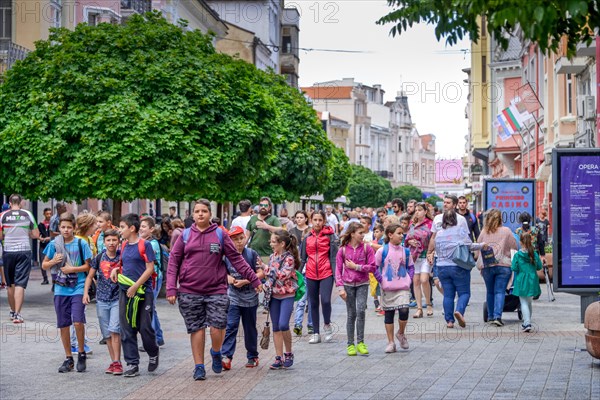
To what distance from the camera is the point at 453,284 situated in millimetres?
16234

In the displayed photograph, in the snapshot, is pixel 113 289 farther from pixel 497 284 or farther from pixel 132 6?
pixel 132 6

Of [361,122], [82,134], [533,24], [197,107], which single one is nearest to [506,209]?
[197,107]

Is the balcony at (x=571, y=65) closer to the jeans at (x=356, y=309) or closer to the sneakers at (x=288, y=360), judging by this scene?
the jeans at (x=356, y=309)

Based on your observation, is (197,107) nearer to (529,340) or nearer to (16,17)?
(529,340)

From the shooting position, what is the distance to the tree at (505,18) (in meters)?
6.05

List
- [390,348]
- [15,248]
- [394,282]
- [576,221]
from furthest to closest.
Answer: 1. [15,248]
2. [576,221]
3. [394,282]
4. [390,348]

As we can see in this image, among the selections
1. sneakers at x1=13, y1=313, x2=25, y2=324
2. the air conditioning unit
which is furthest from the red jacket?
the air conditioning unit

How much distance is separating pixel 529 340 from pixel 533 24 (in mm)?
9031

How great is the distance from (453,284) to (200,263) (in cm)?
573

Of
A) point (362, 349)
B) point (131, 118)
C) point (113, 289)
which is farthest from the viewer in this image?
point (131, 118)

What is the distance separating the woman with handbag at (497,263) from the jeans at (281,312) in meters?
4.72

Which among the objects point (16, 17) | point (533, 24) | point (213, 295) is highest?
point (16, 17)

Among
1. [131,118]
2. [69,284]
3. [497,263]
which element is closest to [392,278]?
[497,263]

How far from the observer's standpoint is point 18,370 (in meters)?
12.2
